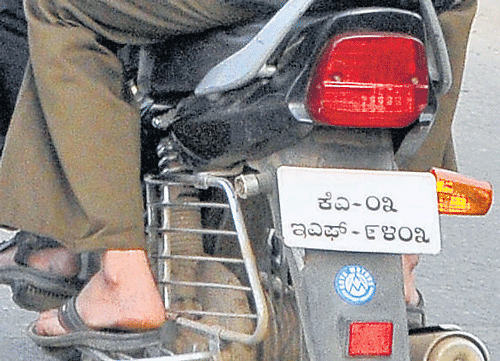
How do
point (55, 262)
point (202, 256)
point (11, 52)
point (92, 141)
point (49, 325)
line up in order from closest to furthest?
point (92, 141)
point (202, 256)
point (49, 325)
point (55, 262)
point (11, 52)

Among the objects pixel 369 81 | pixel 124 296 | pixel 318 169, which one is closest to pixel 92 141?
pixel 124 296

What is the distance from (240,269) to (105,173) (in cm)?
34

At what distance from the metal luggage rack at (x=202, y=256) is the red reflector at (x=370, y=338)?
0.16 m

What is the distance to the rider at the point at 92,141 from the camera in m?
2.23

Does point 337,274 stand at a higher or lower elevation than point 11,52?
lower

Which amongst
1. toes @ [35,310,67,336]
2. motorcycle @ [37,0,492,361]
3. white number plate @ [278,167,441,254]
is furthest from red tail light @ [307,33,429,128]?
toes @ [35,310,67,336]

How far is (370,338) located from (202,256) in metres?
0.45

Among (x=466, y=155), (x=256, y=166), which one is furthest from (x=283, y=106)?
(x=466, y=155)

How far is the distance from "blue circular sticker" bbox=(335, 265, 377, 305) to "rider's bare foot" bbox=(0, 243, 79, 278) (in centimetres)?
90

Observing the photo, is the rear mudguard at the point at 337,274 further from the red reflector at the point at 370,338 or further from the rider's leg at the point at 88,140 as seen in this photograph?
the rider's leg at the point at 88,140

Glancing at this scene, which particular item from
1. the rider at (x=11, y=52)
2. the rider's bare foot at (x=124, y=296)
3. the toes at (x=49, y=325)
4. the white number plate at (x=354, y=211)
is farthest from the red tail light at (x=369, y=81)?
the rider at (x=11, y=52)

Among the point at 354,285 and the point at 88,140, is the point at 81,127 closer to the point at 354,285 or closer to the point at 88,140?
the point at 88,140

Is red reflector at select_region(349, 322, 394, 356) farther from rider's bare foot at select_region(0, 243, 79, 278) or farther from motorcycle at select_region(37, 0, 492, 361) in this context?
rider's bare foot at select_region(0, 243, 79, 278)

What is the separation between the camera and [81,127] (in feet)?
7.37
